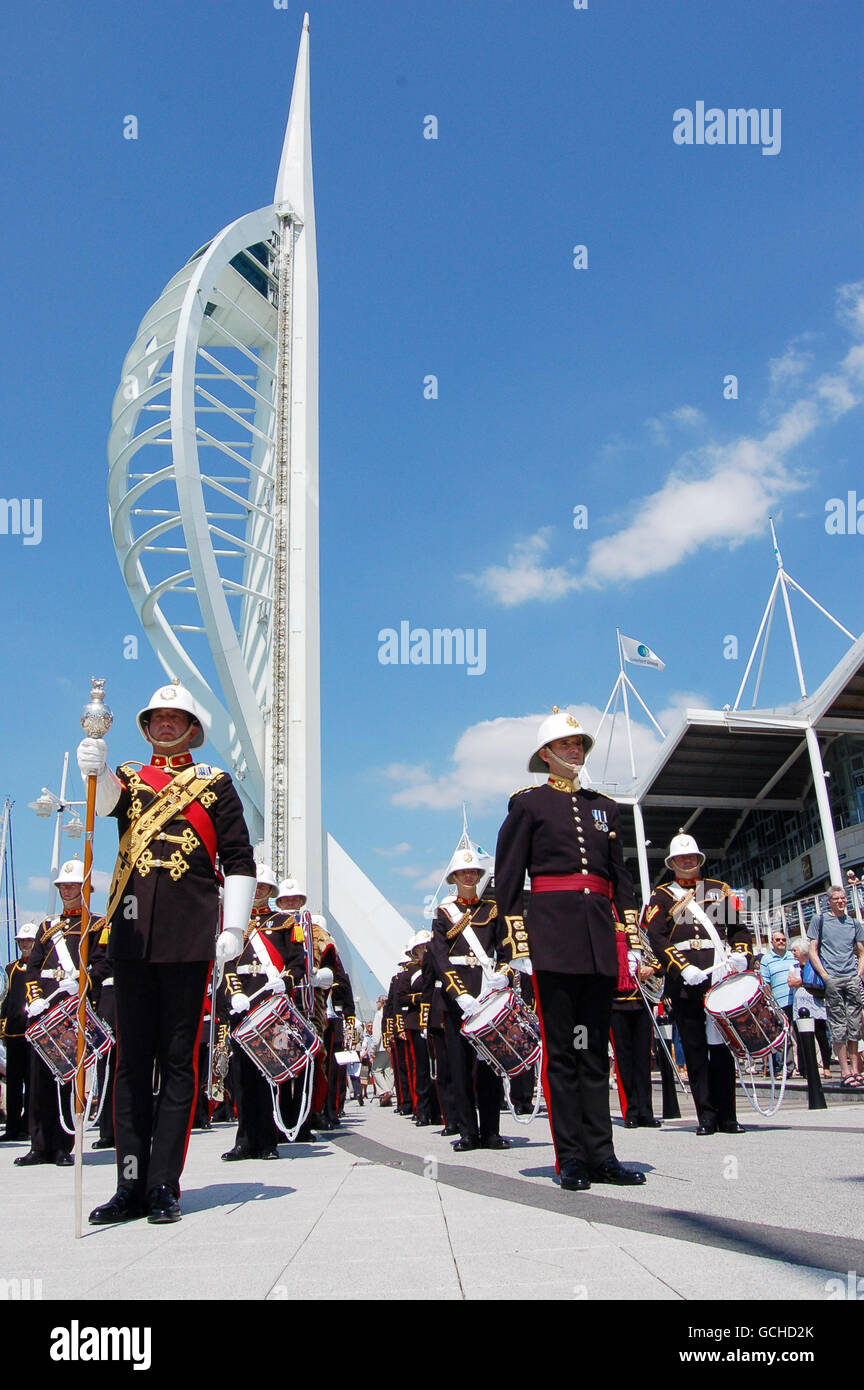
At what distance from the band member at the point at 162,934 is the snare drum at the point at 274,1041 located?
1829 millimetres

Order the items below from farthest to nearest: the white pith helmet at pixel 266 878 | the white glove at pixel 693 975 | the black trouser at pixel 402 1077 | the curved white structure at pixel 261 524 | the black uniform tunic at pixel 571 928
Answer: the curved white structure at pixel 261 524 → the black trouser at pixel 402 1077 → the white pith helmet at pixel 266 878 → the white glove at pixel 693 975 → the black uniform tunic at pixel 571 928

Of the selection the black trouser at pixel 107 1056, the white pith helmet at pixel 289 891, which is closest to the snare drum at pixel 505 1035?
the black trouser at pixel 107 1056

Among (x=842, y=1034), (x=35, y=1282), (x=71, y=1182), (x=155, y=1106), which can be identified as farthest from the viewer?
(x=842, y=1034)

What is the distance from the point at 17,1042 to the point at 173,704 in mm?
7392

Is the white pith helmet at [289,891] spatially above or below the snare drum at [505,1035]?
above

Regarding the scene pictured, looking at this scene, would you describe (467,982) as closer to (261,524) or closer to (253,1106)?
(253,1106)

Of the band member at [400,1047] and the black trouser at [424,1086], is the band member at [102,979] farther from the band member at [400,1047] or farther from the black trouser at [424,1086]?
the band member at [400,1047]

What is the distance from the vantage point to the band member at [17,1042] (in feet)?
33.3

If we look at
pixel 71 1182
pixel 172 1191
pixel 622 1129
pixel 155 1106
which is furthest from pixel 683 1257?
pixel 622 1129

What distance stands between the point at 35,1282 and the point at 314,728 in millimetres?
41157

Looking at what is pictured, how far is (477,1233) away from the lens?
3.51m
